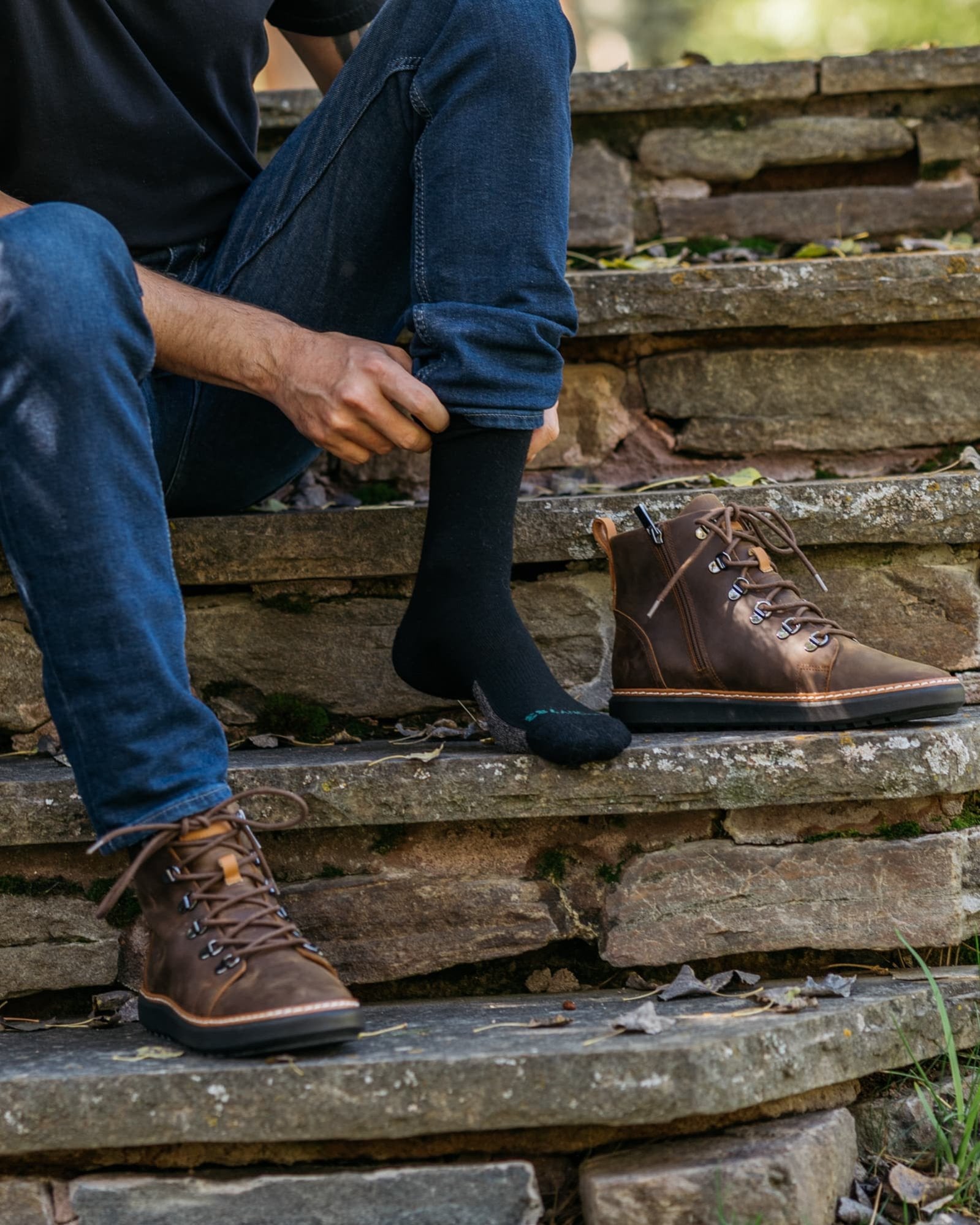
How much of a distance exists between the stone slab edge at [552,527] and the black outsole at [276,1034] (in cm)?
78

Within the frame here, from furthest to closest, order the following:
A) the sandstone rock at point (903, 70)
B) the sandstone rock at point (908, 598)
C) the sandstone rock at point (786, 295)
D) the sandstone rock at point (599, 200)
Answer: the sandstone rock at point (599, 200) < the sandstone rock at point (903, 70) < the sandstone rock at point (786, 295) < the sandstone rock at point (908, 598)

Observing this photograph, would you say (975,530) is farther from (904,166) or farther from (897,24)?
(897,24)

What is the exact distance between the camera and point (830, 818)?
1532mm

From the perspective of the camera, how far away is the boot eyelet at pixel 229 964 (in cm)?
122

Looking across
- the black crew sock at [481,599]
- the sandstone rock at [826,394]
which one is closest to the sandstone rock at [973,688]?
the sandstone rock at [826,394]

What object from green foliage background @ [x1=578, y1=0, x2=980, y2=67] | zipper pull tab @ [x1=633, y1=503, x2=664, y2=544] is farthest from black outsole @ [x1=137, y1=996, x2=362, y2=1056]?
green foliage background @ [x1=578, y1=0, x2=980, y2=67]

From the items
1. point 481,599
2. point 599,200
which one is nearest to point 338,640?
point 481,599

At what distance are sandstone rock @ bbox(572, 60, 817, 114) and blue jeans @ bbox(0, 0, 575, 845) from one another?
1.08 meters

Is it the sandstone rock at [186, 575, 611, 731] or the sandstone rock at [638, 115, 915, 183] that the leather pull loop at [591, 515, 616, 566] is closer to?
the sandstone rock at [186, 575, 611, 731]

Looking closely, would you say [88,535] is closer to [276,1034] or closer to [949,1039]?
[276,1034]

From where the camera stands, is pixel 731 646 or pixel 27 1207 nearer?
pixel 27 1207

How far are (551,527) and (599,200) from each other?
1.23 metres

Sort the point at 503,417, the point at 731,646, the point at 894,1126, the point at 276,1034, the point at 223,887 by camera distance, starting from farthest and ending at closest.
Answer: the point at 731,646 → the point at 503,417 → the point at 894,1126 → the point at 223,887 → the point at 276,1034

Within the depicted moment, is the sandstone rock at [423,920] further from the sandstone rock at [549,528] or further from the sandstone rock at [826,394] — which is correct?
the sandstone rock at [826,394]
